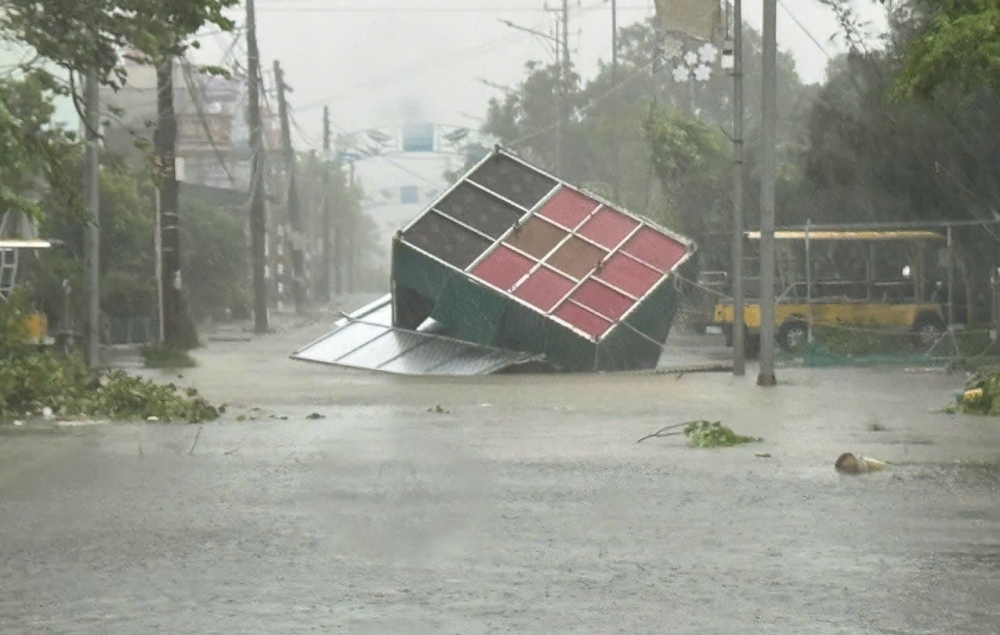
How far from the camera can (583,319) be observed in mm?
32281

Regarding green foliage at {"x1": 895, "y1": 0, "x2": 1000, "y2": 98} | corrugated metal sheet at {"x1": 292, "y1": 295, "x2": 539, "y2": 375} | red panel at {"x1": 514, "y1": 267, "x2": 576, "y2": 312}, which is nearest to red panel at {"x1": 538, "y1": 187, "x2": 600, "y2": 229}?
red panel at {"x1": 514, "y1": 267, "x2": 576, "y2": 312}

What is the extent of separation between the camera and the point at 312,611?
8750 millimetres

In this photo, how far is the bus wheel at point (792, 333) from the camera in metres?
39.6

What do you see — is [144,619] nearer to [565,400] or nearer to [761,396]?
[565,400]

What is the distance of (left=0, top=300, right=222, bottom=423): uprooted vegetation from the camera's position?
21.9 metres

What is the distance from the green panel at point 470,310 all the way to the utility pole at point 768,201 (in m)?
4.38

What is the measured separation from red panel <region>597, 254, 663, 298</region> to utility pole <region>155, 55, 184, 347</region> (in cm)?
1062

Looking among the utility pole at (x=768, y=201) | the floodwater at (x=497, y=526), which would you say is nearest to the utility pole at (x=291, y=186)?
the utility pole at (x=768, y=201)

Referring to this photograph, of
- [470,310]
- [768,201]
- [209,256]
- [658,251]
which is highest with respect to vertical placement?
[209,256]

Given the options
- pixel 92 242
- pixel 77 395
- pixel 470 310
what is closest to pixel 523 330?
pixel 470 310

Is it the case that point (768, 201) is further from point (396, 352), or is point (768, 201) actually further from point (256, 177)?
point (256, 177)

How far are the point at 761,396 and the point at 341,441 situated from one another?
29.7 ft

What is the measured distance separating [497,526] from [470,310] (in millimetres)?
20652

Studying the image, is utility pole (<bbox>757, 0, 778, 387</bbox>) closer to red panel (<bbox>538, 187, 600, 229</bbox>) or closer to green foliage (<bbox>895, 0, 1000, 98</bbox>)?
red panel (<bbox>538, 187, 600, 229</bbox>)
